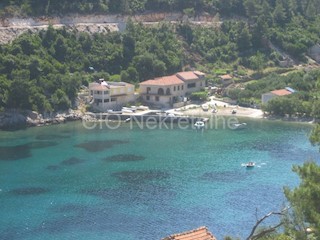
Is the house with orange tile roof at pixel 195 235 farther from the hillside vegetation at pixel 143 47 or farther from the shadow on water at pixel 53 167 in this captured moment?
the hillside vegetation at pixel 143 47

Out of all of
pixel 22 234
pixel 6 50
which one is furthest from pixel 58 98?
pixel 22 234

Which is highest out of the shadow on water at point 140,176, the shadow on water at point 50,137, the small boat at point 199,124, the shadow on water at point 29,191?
the shadow on water at point 140,176

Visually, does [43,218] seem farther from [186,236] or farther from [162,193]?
[186,236]

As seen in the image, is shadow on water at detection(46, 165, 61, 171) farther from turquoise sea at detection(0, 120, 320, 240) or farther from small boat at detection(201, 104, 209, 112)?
small boat at detection(201, 104, 209, 112)

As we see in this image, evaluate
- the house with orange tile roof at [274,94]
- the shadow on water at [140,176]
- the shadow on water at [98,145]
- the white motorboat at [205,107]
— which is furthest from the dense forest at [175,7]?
the shadow on water at [140,176]

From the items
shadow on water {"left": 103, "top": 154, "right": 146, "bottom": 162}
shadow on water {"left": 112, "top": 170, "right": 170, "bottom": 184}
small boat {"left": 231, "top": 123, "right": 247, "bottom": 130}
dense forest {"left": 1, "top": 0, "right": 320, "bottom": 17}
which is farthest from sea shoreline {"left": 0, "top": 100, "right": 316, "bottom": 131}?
shadow on water {"left": 112, "top": 170, "right": 170, "bottom": 184}

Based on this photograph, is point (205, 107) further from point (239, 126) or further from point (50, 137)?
point (50, 137)
